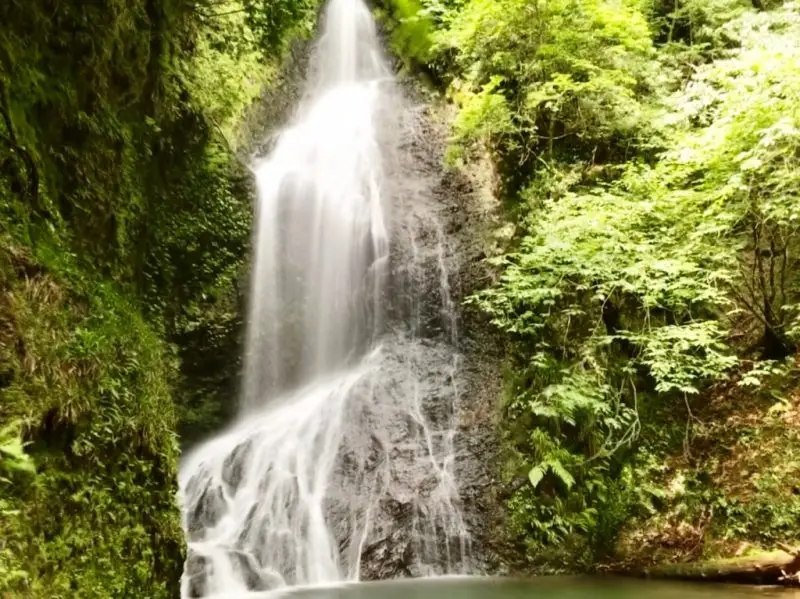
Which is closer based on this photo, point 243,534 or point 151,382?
point 151,382

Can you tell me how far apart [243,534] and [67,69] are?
5428 mm

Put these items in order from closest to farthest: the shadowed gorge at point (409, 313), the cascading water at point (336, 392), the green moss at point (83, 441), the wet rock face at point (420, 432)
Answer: the green moss at point (83, 441)
the shadowed gorge at point (409, 313)
the cascading water at point (336, 392)
the wet rock face at point (420, 432)

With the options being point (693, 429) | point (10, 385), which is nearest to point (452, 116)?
point (693, 429)

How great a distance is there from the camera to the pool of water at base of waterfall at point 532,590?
6.55 meters

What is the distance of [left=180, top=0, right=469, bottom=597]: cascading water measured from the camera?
773cm

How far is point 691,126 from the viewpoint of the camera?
10367 mm

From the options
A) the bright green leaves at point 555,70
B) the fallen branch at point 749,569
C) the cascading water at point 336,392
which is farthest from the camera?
the bright green leaves at point 555,70

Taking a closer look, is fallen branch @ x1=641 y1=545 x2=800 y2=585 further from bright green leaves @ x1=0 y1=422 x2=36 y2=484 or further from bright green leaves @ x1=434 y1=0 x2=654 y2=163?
bright green leaves @ x1=0 y1=422 x2=36 y2=484

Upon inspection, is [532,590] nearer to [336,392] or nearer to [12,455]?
[336,392]

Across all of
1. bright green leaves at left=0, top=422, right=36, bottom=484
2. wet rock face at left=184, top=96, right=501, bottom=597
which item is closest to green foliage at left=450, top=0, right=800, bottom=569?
wet rock face at left=184, top=96, right=501, bottom=597

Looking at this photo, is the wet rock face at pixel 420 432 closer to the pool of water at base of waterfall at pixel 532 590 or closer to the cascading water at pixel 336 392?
the cascading water at pixel 336 392

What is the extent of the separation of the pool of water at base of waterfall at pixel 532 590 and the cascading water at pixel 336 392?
40cm

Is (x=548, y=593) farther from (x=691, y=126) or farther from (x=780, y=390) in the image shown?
(x=691, y=126)

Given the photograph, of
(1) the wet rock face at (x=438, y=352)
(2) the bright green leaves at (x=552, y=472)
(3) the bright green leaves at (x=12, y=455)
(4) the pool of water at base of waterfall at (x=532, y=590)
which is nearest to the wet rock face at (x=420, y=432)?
(1) the wet rock face at (x=438, y=352)
